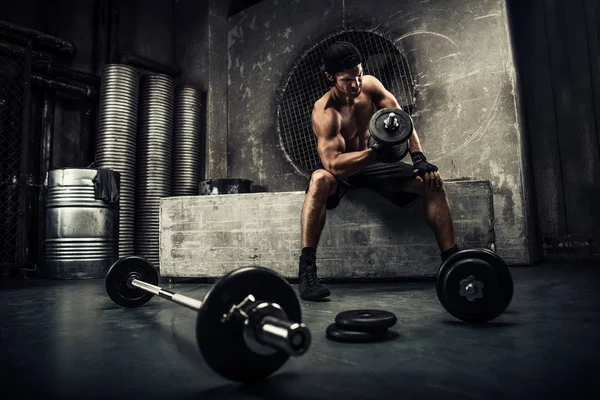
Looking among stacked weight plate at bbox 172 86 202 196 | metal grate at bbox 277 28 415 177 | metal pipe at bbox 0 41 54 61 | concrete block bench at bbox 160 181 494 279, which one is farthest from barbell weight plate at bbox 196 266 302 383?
metal pipe at bbox 0 41 54 61

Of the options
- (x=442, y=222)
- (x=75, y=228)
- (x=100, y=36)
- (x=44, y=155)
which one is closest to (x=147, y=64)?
(x=100, y=36)

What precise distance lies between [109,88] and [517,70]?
423cm

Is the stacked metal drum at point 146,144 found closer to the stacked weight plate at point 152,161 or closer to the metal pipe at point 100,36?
the stacked weight plate at point 152,161

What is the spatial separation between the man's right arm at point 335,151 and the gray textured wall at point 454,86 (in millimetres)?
1717

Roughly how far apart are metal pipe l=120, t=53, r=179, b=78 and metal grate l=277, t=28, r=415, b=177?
1.69m

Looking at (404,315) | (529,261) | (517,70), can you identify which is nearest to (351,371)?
(404,315)

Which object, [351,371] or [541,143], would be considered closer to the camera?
[351,371]

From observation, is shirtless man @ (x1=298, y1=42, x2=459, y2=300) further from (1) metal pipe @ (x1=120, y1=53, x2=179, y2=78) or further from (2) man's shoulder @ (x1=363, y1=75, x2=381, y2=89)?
(1) metal pipe @ (x1=120, y1=53, x2=179, y2=78)

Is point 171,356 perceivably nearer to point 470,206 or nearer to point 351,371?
point 351,371

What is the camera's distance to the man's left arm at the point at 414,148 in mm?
2191

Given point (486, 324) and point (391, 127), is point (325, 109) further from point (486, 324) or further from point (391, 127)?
point (486, 324)

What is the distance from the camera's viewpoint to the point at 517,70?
3.59m

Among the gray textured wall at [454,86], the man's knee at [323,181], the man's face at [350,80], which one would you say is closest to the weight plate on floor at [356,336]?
the man's knee at [323,181]

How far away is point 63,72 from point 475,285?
4660mm
